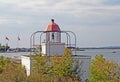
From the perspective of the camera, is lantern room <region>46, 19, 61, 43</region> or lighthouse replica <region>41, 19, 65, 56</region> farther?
lantern room <region>46, 19, 61, 43</region>

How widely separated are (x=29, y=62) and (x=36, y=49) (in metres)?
2.29

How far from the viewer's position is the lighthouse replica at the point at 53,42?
2112 centimetres

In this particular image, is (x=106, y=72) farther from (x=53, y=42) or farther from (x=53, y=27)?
(x=53, y=27)

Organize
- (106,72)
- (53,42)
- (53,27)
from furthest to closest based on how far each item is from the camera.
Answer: (53,27) → (53,42) → (106,72)

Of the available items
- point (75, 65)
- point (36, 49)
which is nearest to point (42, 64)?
point (75, 65)

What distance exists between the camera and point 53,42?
70.5 ft

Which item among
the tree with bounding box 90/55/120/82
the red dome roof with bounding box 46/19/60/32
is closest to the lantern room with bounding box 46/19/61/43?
the red dome roof with bounding box 46/19/60/32

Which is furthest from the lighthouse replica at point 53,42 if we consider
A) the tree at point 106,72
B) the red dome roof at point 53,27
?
the tree at point 106,72

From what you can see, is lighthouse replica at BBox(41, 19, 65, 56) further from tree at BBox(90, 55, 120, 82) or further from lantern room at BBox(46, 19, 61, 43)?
tree at BBox(90, 55, 120, 82)

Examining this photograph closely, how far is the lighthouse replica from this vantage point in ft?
69.3

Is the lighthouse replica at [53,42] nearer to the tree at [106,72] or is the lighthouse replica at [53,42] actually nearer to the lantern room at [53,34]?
the lantern room at [53,34]

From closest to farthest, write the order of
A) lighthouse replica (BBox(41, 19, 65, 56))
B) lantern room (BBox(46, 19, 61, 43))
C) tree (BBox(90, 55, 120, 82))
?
tree (BBox(90, 55, 120, 82))
lighthouse replica (BBox(41, 19, 65, 56))
lantern room (BBox(46, 19, 61, 43))

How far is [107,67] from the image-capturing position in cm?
1573

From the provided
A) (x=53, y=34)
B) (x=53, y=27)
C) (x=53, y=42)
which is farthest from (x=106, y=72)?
(x=53, y=27)
